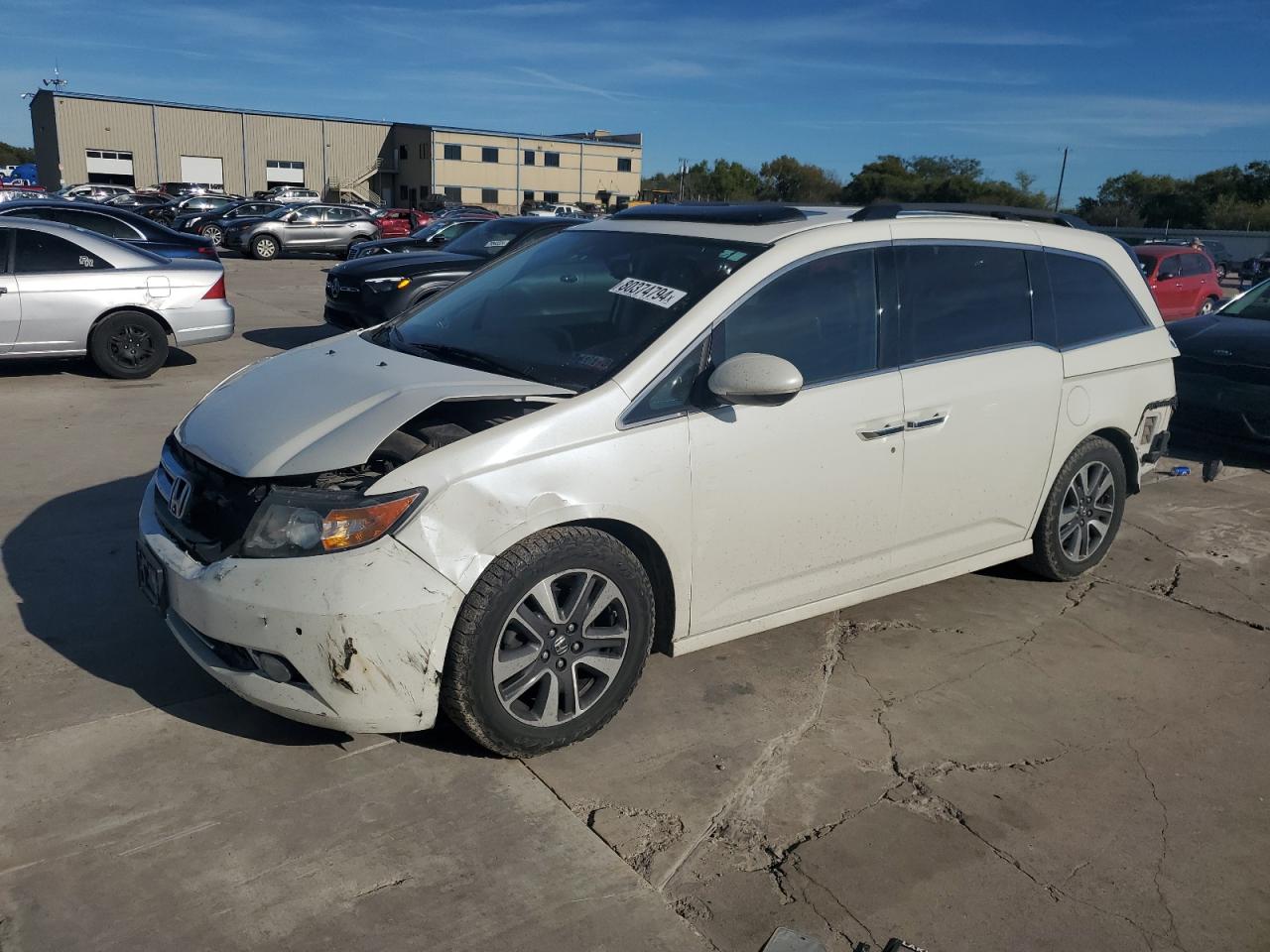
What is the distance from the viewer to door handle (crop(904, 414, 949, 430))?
4.04 m

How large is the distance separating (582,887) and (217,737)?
144 cm

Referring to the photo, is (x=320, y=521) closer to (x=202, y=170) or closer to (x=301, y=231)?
(x=301, y=231)

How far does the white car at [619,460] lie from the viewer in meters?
3.08

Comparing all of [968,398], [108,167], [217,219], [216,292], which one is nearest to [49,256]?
[216,292]

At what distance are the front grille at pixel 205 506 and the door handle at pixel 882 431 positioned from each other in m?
2.14

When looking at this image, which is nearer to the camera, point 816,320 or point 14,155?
point 816,320

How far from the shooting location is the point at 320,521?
305 centimetres

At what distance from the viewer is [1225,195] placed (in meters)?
61.8

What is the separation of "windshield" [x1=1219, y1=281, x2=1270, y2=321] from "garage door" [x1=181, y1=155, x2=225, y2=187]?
7058 cm

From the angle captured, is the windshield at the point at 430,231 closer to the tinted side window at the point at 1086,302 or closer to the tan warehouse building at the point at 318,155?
the tinted side window at the point at 1086,302

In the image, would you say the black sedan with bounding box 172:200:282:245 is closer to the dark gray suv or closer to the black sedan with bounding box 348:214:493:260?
the dark gray suv

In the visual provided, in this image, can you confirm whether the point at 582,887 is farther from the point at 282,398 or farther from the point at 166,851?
the point at 282,398

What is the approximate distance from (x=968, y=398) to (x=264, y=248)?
25.8 metres

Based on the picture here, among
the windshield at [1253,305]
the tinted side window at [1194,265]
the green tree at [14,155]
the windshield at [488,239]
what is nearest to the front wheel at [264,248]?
the windshield at [488,239]
